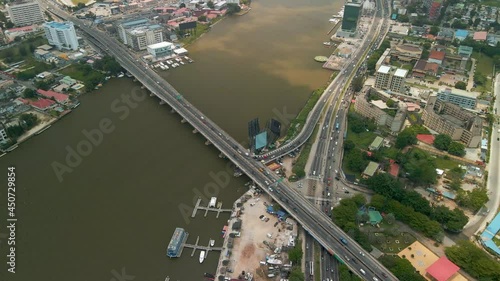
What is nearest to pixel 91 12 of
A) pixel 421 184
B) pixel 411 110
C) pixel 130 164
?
pixel 130 164

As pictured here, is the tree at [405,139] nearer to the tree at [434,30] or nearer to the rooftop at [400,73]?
the rooftop at [400,73]

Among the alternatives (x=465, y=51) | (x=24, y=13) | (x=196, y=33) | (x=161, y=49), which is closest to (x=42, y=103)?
(x=161, y=49)

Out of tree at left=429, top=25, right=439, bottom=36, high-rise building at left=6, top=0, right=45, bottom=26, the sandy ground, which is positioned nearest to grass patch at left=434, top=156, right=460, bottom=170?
the sandy ground

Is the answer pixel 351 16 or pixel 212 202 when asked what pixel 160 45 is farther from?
pixel 212 202

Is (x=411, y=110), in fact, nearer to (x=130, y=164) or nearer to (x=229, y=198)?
(x=229, y=198)

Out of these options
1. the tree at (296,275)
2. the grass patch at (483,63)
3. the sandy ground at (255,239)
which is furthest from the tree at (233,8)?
the tree at (296,275)
